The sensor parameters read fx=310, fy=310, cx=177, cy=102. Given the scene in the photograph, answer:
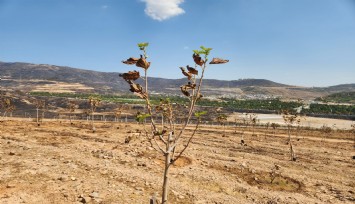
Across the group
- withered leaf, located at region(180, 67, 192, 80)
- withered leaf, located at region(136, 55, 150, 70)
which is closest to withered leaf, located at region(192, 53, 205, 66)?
withered leaf, located at region(180, 67, 192, 80)

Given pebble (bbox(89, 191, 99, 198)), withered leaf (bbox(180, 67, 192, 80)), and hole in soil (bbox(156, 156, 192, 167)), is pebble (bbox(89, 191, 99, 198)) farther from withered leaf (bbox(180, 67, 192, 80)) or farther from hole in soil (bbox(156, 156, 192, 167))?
withered leaf (bbox(180, 67, 192, 80))

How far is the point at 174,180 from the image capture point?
21594 mm

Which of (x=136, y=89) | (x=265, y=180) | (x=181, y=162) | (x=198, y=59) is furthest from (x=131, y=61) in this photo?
(x=181, y=162)

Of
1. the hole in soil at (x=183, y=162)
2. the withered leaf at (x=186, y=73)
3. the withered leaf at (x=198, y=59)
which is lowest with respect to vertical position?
the hole in soil at (x=183, y=162)

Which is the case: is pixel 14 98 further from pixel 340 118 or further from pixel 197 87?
pixel 197 87

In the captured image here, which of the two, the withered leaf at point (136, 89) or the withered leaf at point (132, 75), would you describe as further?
the withered leaf at point (136, 89)

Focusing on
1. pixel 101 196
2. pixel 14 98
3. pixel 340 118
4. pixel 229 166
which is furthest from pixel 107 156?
pixel 14 98

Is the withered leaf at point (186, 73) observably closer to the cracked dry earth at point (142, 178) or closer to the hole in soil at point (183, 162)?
the cracked dry earth at point (142, 178)

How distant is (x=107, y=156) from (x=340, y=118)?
10589 cm

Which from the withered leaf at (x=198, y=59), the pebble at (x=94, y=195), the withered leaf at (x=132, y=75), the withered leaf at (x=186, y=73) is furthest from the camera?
the pebble at (x=94, y=195)

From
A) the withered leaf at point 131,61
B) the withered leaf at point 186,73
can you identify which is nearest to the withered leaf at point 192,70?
the withered leaf at point 186,73

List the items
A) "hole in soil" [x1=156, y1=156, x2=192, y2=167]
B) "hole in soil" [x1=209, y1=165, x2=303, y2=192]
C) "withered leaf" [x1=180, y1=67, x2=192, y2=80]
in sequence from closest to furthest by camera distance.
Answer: "withered leaf" [x1=180, y1=67, x2=192, y2=80]
"hole in soil" [x1=209, y1=165, x2=303, y2=192]
"hole in soil" [x1=156, y1=156, x2=192, y2=167]

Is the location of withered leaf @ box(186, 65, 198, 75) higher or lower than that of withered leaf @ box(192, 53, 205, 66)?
lower

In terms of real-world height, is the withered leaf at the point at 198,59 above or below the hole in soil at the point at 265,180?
above
